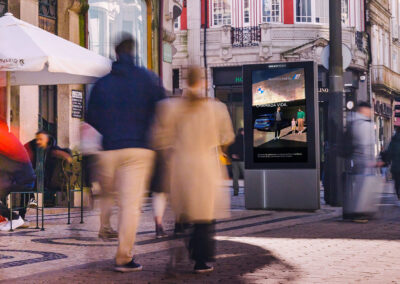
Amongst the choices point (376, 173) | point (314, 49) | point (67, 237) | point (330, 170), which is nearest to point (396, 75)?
point (314, 49)

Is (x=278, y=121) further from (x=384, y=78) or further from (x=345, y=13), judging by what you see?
(x=384, y=78)

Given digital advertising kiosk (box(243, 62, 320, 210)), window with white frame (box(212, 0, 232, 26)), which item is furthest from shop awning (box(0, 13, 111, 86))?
window with white frame (box(212, 0, 232, 26))

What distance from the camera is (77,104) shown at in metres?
16.6

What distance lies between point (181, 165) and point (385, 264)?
2.17m

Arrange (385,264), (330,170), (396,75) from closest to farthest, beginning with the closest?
1. (385,264)
2. (330,170)
3. (396,75)

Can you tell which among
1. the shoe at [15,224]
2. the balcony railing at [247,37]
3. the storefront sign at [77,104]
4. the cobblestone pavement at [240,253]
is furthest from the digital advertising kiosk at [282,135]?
the balcony railing at [247,37]

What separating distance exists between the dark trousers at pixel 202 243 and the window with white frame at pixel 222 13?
92.8ft

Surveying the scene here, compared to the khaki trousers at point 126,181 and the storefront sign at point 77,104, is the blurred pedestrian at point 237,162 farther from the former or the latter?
the khaki trousers at point 126,181

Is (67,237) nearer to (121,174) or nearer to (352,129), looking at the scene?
(121,174)

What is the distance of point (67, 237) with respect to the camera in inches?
392

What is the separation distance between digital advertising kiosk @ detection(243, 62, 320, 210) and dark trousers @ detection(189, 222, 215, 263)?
7.37 metres

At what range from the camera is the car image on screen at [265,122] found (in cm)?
1435

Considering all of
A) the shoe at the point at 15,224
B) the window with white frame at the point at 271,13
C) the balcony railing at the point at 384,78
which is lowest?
the shoe at the point at 15,224

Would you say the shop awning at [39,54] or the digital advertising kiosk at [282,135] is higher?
the shop awning at [39,54]
